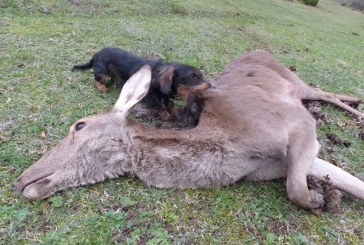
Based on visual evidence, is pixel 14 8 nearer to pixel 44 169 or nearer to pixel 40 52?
pixel 40 52

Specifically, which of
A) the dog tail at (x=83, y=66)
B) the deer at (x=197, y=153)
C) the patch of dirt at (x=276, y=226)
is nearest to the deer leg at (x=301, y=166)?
the deer at (x=197, y=153)

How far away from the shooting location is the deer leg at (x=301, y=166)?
11.1 feet

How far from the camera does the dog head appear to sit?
4.94m

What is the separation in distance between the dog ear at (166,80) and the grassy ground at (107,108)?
2.54ft

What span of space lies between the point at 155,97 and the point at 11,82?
1969mm

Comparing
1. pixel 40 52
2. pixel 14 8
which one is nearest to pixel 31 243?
pixel 40 52

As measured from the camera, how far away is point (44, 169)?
3373 mm

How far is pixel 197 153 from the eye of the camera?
352cm

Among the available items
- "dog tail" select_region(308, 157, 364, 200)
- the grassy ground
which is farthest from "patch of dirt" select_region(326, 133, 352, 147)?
"dog tail" select_region(308, 157, 364, 200)

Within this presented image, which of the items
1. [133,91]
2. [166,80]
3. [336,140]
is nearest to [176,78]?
[166,80]

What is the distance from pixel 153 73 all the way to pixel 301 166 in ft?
8.50

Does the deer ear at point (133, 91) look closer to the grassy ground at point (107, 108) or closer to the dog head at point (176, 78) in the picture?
the grassy ground at point (107, 108)

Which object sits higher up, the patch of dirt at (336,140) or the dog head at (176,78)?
the dog head at (176,78)

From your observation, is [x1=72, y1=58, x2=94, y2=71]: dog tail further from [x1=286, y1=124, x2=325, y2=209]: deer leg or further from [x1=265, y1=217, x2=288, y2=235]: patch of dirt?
[x1=265, y1=217, x2=288, y2=235]: patch of dirt
